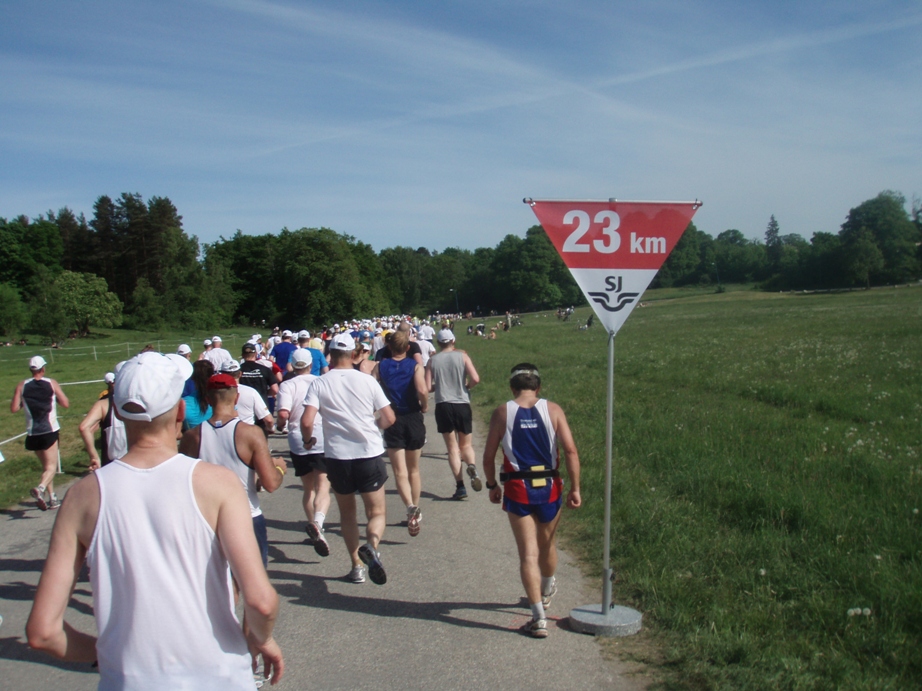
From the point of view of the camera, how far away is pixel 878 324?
35.5 meters

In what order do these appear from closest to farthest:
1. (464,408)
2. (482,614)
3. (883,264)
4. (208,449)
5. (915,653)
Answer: (915,653)
(208,449)
(482,614)
(464,408)
(883,264)

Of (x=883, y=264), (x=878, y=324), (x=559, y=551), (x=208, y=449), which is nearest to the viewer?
(x=208, y=449)

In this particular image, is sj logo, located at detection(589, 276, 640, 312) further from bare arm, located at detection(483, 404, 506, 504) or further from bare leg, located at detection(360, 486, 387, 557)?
bare leg, located at detection(360, 486, 387, 557)

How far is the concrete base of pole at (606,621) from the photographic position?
5.11 meters

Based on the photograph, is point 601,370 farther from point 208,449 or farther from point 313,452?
point 208,449

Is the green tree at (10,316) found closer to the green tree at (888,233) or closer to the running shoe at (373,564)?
the running shoe at (373,564)

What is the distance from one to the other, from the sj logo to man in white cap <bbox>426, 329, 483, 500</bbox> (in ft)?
13.4

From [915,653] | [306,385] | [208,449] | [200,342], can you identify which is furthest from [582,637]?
[200,342]

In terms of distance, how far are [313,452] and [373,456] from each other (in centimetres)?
135

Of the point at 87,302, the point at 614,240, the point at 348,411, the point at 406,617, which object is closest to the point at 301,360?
the point at 348,411

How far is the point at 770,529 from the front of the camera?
668 cm

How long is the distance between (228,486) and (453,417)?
7.23 meters

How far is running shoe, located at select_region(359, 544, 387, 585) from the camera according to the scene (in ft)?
20.4

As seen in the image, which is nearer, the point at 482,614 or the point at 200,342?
the point at 482,614
